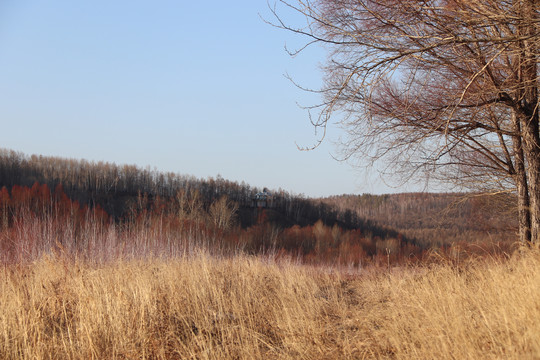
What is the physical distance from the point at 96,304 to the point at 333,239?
5149 centimetres

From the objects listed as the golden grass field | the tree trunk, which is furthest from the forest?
the golden grass field

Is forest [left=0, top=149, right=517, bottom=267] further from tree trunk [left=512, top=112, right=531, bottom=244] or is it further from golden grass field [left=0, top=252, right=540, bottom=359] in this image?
golden grass field [left=0, top=252, right=540, bottom=359]

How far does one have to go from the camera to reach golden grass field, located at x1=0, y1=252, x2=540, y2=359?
135 inches

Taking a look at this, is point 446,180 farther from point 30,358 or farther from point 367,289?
point 30,358

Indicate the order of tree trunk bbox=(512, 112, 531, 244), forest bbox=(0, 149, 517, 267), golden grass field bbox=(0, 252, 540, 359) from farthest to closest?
1. forest bbox=(0, 149, 517, 267)
2. tree trunk bbox=(512, 112, 531, 244)
3. golden grass field bbox=(0, 252, 540, 359)

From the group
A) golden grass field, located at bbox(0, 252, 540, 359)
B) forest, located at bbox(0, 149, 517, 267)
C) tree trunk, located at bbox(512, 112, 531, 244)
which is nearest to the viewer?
golden grass field, located at bbox(0, 252, 540, 359)

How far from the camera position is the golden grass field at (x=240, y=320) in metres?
3.42

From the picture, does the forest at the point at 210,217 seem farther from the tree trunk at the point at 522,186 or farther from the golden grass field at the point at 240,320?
the golden grass field at the point at 240,320

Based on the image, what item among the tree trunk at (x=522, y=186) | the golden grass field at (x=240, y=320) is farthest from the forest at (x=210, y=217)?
the golden grass field at (x=240, y=320)

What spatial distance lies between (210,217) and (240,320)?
41.6 metres

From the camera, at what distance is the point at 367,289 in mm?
7027

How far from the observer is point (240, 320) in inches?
177

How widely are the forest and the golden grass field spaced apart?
2.48 meters

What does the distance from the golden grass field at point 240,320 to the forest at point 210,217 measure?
2481mm
